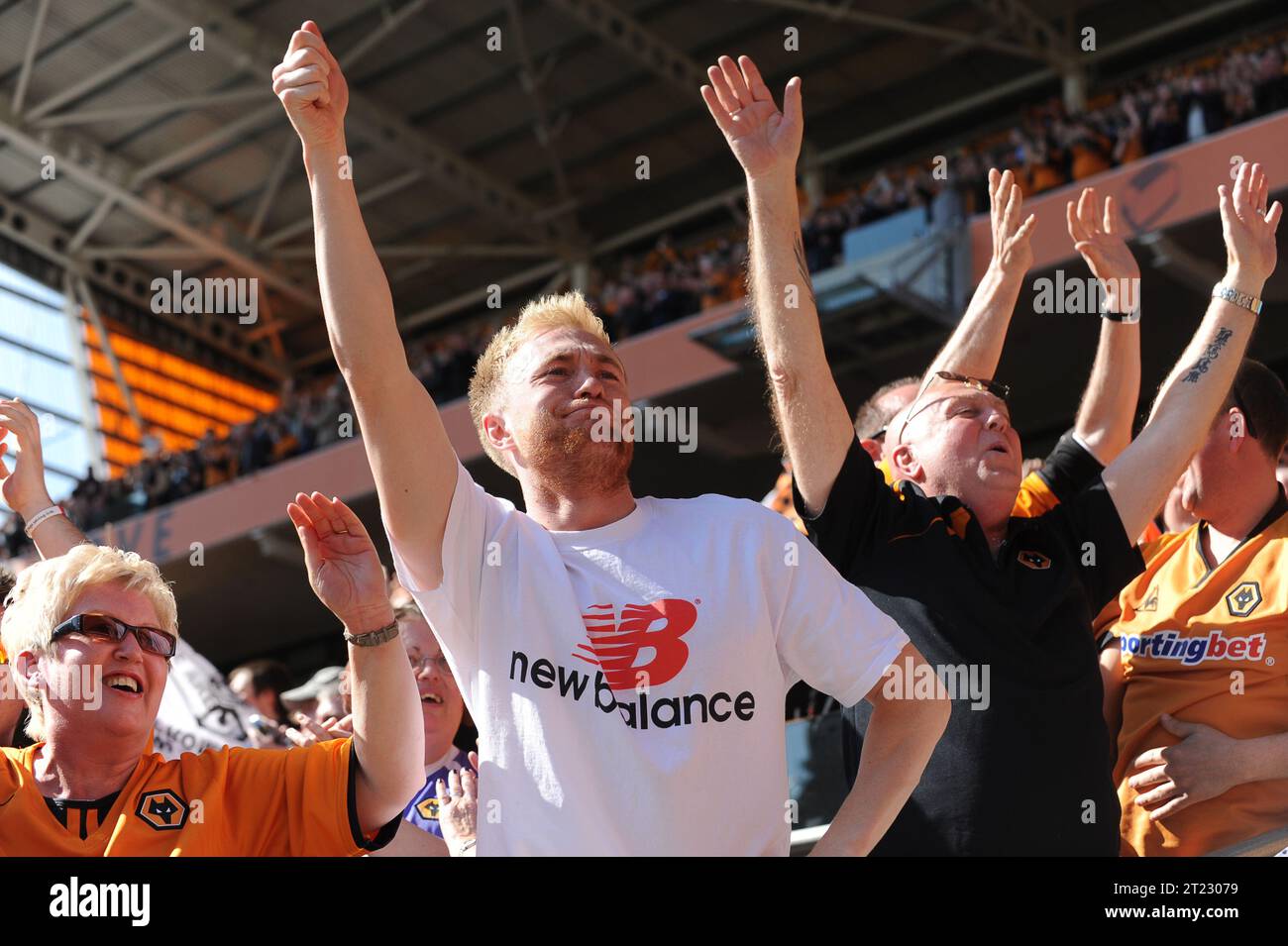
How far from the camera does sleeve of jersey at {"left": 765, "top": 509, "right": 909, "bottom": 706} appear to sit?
6.80 ft

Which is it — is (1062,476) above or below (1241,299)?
below

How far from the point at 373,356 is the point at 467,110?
17.3 m

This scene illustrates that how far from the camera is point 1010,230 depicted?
10.8ft

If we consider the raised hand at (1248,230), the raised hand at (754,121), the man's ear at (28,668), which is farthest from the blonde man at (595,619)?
the raised hand at (1248,230)

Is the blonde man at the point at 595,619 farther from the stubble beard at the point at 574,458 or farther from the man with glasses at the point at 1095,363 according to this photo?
the man with glasses at the point at 1095,363

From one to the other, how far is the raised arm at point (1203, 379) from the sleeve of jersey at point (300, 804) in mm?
1454

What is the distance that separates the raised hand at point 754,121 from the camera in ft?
7.65

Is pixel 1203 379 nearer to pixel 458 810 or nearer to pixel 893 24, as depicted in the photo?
pixel 458 810

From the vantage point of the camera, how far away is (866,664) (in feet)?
6.78

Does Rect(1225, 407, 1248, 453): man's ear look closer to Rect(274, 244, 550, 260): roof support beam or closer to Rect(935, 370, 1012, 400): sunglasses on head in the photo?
Rect(935, 370, 1012, 400): sunglasses on head

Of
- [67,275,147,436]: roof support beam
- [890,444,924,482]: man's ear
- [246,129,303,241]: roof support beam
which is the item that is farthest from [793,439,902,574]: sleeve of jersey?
[67,275,147,436]: roof support beam

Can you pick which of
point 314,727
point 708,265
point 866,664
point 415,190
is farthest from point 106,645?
point 415,190

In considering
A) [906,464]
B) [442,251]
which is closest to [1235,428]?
[906,464]
